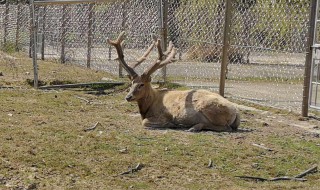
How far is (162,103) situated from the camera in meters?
8.63

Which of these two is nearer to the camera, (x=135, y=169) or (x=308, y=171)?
(x=135, y=169)

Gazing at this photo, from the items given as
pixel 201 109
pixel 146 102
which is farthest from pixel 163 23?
pixel 201 109

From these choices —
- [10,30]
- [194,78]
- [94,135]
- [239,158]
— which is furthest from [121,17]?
[239,158]

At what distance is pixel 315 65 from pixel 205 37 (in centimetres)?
322

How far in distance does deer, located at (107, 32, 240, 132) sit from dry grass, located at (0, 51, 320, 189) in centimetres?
23

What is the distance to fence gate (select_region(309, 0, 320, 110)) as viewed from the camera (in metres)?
9.55

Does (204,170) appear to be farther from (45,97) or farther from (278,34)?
(278,34)

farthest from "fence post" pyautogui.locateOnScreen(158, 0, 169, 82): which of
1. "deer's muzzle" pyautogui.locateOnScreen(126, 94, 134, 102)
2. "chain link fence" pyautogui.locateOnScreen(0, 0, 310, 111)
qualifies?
"deer's muzzle" pyautogui.locateOnScreen(126, 94, 134, 102)

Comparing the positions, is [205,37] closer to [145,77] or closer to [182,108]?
[145,77]

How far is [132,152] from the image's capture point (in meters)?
6.64

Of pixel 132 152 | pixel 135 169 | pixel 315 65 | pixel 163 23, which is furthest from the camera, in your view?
pixel 163 23

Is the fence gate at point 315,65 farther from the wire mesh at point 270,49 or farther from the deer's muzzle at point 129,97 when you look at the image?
the deer's muzzle at point 129,97

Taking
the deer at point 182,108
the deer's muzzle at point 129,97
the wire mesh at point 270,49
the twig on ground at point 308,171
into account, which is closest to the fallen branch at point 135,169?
the twig on ground at point 308,171

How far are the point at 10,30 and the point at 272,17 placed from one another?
8861 millimetres
